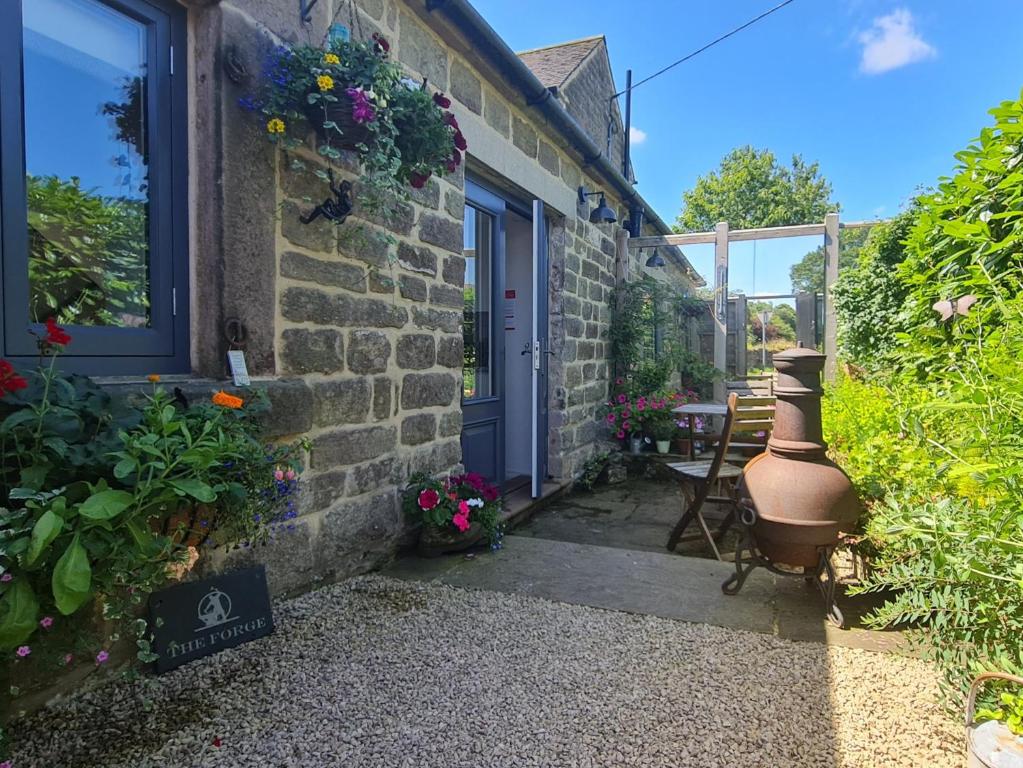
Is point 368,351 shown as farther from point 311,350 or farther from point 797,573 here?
point 797,573

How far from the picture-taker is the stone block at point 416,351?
9.97 feet

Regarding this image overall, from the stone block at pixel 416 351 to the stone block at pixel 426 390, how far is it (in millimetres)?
55

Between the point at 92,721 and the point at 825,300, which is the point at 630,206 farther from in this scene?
Answer: the point at 92,721

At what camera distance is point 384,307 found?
290cm

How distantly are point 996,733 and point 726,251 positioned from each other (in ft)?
19.0

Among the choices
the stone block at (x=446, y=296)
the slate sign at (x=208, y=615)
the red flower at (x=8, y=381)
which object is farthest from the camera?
the stone block at (x=446, y=296)

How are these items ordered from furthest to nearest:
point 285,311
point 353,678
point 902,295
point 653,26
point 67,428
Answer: point 653,26 < point 902,295 < point 285,311 < point 353,678 < point 67,428

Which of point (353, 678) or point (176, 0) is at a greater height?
point (176, 0)

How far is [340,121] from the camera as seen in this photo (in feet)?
7.34

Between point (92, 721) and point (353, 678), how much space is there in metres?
0.72

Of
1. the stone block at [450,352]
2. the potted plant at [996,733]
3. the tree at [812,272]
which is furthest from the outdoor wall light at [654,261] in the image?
the potted plant at [996,733]

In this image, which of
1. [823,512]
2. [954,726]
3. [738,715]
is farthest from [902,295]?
[738,715]

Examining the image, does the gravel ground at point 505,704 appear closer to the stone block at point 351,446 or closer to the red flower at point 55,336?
the stone block at point 351,446

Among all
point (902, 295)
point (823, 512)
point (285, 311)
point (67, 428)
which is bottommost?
point (823, 512)
